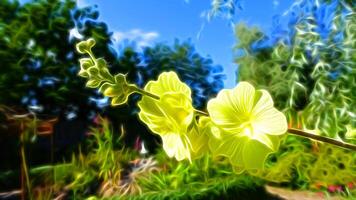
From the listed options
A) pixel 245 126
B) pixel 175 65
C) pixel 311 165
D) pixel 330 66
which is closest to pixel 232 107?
pixel 245 126

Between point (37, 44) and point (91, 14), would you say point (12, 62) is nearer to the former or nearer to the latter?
point (37, 44)

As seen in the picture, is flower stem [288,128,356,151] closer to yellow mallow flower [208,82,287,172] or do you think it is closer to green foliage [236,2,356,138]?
yellow mallow flower [208,82,287,172]

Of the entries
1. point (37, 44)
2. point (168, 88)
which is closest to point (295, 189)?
point (168, 88)

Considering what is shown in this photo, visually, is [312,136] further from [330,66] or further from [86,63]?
[330,66]

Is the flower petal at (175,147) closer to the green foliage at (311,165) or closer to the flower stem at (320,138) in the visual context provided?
the flower stem at (320,138)

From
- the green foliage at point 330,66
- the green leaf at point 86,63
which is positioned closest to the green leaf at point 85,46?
the green leaf at point 86,63
